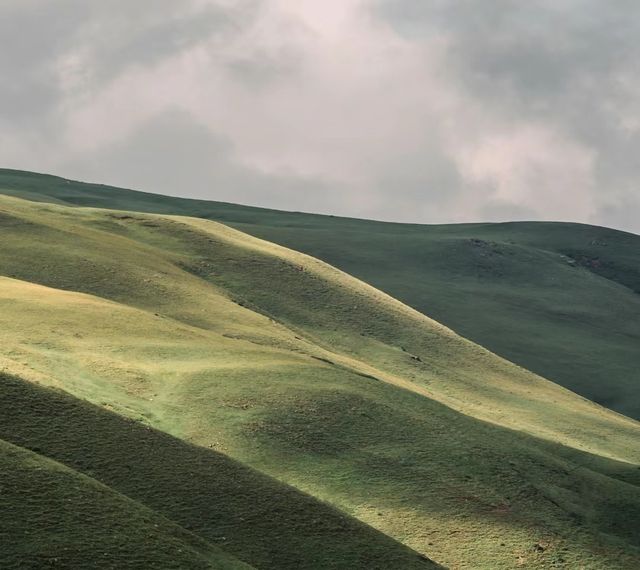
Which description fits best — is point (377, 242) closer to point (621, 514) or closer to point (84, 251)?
point (84, 251)

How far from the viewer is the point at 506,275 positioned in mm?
136625

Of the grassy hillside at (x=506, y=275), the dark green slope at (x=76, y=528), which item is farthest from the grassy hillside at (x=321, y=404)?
the grassy hillside at (x=506, y=275)

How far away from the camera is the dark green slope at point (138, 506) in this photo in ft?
81.3

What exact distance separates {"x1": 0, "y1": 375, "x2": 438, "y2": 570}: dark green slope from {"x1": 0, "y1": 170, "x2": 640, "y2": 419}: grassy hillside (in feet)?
211

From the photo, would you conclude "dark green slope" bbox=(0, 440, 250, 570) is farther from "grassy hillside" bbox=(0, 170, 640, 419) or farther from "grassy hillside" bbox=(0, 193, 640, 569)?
"grassy hillside" bbox=(0, 170, 640, 419)

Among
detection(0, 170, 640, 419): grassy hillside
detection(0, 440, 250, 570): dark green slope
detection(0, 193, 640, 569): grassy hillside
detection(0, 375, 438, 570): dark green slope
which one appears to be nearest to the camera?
detection(0, 440, 250, 570): dark green slope

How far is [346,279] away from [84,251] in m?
24.9

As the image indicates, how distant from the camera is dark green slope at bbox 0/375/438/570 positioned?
24781mm

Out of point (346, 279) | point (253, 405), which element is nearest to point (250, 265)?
point (346, 279)

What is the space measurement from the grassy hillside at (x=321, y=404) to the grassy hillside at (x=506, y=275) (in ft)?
85.0

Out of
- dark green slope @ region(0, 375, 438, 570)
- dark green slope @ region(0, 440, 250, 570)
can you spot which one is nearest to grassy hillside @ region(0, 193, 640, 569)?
dark green slope @ region(0, 375, 438, 570)

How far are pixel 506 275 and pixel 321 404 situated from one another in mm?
93747

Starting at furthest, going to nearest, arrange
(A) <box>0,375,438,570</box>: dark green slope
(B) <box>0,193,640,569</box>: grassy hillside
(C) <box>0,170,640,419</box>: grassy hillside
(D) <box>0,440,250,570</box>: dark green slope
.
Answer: (C) <box>0,170,640,419</box>: grassy hillside → (B) <box>0,193,640,569</box>: grassy hillside → (A) <box>0,375,438,570</box>: dark green slope → (D) <box>0,440,250,570</box>: dark green slope

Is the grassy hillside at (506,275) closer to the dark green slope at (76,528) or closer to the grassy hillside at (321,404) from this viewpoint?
the grassy hillside at (321,404)
